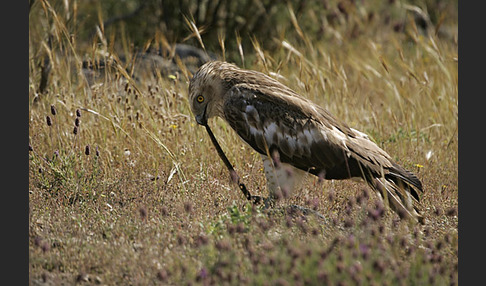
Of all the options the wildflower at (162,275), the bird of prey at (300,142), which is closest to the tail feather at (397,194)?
the bird of prey at (300,142)

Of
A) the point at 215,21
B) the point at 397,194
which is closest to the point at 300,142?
the point at 397,194

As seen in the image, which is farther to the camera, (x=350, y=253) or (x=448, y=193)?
(x=448, y=193)

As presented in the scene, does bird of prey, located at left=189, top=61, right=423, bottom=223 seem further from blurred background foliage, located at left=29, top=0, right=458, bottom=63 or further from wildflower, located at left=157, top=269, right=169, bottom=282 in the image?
blurred background foliage, located at left=29, top=0, right=458, bottom=63

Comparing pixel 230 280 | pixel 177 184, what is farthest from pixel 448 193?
pixel 230 280

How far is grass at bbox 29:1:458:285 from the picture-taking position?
367cm

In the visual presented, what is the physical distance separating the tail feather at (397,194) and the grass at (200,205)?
0.38ft

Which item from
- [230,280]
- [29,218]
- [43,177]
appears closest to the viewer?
[230,280]

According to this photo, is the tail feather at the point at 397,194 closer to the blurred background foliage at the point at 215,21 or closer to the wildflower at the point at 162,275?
the wildflower at the point at 162,275

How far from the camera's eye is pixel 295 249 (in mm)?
3531

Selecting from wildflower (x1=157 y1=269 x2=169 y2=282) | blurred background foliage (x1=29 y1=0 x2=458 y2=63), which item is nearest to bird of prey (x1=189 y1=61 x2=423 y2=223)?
wildflower (x1=157 y1=269 x2=169 y2=282)

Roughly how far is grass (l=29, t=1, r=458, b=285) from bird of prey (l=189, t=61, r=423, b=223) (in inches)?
7.6

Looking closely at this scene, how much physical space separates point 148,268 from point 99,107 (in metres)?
2.59

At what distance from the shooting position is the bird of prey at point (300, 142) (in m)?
4.78

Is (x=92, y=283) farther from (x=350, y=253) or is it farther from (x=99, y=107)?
(x=99, y=107)
